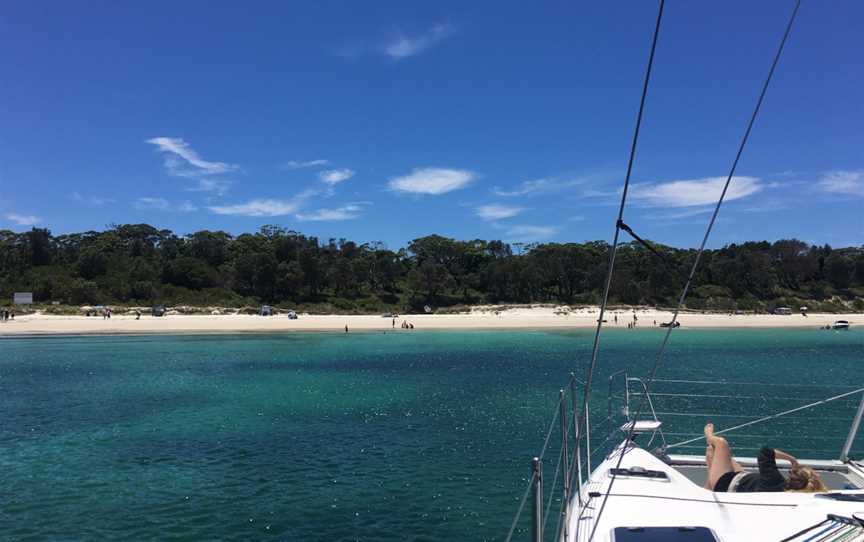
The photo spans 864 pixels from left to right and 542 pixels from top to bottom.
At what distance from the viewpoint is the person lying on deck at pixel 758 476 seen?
664 cm

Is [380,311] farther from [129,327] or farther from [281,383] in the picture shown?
[281,383]

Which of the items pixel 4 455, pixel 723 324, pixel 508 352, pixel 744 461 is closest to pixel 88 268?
pixel 508 352

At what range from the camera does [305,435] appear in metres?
19.5

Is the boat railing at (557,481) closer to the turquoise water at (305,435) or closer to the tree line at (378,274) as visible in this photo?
the turquoise water at (305,435)

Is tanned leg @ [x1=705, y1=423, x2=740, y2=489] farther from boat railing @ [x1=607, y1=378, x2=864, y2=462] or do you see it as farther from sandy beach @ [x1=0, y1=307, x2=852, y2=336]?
sandy beach @ [x1=0, y1=307, x2=852, y2=336]

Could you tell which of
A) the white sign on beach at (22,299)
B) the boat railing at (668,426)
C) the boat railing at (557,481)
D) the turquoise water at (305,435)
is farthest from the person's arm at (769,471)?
the white sign on beach at (22,299)

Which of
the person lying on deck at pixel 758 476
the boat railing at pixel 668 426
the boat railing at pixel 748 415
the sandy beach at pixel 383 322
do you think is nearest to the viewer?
the person lying on deck at pixel 758 476

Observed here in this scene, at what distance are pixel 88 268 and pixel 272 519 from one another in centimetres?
10458

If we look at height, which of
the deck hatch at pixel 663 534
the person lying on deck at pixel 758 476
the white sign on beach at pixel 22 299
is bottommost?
the deck hatch at pixel 663 534

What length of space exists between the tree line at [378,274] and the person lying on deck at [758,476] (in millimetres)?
91497

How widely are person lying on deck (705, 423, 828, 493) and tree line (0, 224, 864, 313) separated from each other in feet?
300

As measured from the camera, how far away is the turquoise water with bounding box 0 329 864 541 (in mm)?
12188

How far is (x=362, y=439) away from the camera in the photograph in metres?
18.8

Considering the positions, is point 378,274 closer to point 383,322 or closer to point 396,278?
point 396,278
